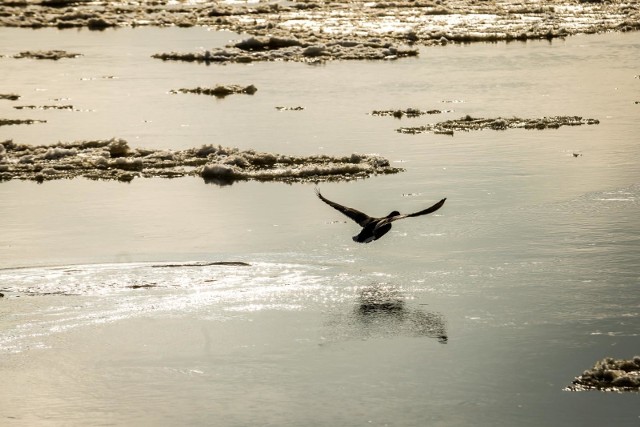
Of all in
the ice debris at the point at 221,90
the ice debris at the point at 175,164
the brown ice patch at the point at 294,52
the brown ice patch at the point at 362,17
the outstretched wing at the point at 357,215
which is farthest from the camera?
the brown ice patch at the point at 362,17

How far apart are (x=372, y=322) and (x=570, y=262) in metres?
3.08

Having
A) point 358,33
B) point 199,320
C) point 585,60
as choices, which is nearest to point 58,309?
point 199,320

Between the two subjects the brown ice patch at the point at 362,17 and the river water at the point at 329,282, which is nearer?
the river water at the point at 329,282

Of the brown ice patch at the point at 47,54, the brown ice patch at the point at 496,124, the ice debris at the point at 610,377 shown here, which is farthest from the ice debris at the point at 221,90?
the ice debris at the point at 610,377

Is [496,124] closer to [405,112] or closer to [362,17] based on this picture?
[405,112]

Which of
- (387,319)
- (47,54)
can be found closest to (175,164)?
(387,319)

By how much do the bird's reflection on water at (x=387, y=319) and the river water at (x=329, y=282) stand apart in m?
0.03

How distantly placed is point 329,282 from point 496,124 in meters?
10.4

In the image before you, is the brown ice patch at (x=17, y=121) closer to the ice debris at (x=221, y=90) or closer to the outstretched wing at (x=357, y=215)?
the ice debris at (x=221, y=90)

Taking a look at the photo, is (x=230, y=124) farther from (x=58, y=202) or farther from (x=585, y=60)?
(x=585, y=60)

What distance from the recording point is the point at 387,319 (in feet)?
42.0

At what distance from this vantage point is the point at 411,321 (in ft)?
41.8

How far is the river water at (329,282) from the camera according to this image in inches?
426

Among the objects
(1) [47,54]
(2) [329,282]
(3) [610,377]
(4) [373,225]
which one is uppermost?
(4) [373,225]
